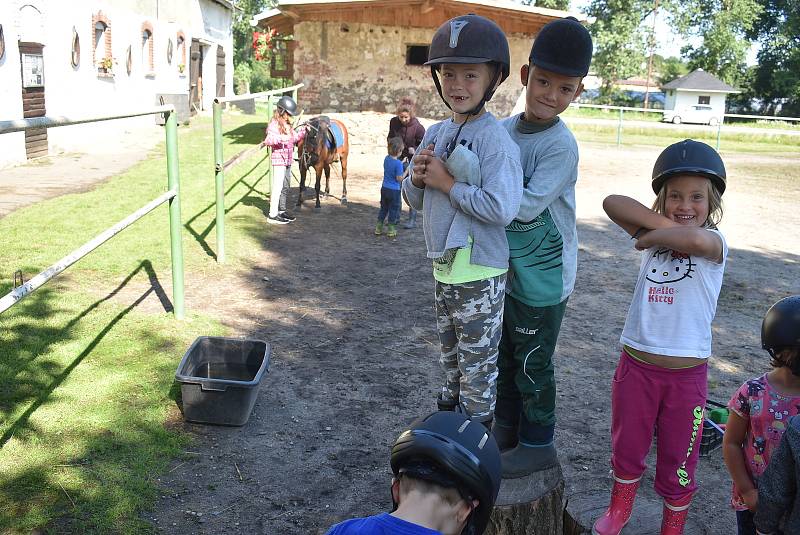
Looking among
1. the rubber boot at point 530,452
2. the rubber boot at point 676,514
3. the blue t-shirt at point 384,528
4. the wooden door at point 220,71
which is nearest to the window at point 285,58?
the wooden door at point 220,71

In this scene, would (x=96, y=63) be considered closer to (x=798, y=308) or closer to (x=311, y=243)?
(x=311, y=243)

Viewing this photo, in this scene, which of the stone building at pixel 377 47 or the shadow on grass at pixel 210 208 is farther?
the stone building at pixel 377 47

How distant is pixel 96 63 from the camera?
54.0ft

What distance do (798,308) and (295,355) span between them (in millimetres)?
3211

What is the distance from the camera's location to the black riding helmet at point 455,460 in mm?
1374

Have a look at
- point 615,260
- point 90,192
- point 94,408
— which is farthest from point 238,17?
point 94,408

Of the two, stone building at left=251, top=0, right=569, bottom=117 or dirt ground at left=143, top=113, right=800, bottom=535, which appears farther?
stone building at left=251, top=0, right=569, bottom=117

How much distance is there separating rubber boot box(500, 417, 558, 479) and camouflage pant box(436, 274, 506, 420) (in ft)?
0.67

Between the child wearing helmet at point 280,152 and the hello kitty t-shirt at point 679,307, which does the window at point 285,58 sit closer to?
the child wearing helmet at point 280,152

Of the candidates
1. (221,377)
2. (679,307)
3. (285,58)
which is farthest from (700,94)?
(679,307)

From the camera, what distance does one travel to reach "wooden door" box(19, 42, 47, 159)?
12.6 meters

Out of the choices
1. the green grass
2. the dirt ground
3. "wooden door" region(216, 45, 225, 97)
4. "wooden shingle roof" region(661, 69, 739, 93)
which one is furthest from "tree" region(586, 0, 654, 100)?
the green grass

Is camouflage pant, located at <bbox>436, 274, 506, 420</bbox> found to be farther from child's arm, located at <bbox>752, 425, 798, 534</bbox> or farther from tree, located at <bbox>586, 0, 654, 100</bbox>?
tree, located at <bbox>586, 0, 654, 100</bbox>

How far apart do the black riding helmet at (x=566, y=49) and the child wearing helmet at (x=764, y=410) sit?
1.03 metres
